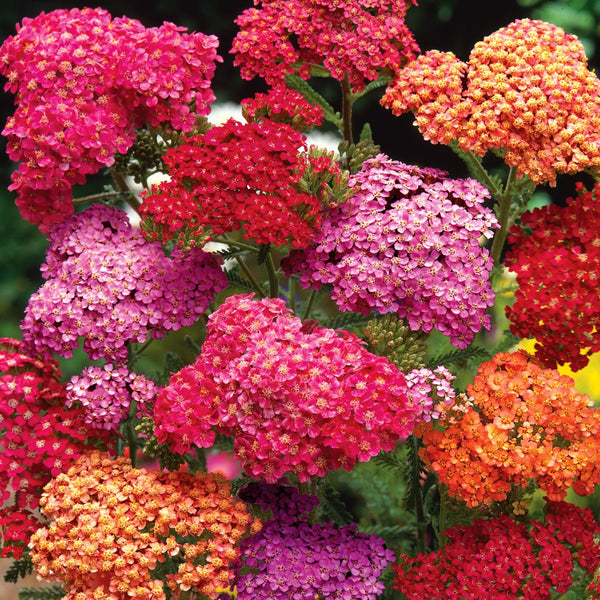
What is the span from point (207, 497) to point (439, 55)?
1263mm

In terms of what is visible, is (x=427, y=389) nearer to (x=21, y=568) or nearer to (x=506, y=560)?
(x=506, y=560)

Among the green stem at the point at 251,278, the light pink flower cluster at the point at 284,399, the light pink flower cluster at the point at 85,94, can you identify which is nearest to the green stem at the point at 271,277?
the green stem at the point at 251,278

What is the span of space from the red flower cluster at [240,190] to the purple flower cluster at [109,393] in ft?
1.20

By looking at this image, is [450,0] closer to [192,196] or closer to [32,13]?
[32,13]

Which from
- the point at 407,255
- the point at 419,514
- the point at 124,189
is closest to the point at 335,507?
the point at 419,514

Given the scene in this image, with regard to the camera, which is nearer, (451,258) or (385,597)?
(451,258)

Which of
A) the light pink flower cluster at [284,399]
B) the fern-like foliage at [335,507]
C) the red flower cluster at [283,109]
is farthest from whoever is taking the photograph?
the fern-like foliage at [335,507]

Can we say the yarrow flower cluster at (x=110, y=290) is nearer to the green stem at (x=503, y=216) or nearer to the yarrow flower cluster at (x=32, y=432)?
the yarrow flower cluster at (x=32, y=432)

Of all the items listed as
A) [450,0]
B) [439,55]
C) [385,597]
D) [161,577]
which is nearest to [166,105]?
[439,55]

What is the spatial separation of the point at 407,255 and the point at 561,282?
1.24 ft

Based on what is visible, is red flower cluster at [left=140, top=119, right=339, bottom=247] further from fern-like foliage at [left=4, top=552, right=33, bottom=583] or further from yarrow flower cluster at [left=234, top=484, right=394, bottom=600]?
fern-like foliage at [left=4, top=552, right=33, bottom=583]

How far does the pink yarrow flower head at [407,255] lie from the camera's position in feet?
6.99

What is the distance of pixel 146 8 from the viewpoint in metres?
5.39

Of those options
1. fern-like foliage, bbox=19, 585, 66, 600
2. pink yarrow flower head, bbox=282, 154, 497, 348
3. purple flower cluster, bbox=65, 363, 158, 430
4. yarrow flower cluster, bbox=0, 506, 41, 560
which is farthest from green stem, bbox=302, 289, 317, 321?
fern-like foliage, bbox=19, 585, 66, 600
